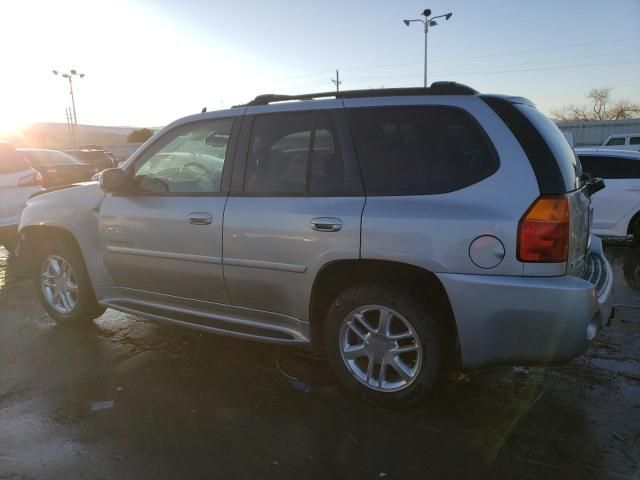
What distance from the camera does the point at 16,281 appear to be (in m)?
6.62

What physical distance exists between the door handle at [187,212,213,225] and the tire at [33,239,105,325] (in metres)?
1.47

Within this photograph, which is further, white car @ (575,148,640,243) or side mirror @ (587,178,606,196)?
white car @ (575,148,640,243)

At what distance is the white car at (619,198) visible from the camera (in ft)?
24.8

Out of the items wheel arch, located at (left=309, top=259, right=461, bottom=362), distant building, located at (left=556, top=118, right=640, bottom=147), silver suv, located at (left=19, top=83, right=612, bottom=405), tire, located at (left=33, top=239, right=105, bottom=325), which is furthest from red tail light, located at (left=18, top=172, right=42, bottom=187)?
distant building, located at (left=556, top=118, right=640, bottom=147)

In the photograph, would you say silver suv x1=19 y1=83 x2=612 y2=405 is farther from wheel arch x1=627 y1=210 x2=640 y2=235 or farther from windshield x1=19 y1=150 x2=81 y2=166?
windshield x1=19 y1=150 x2=81 y2=166

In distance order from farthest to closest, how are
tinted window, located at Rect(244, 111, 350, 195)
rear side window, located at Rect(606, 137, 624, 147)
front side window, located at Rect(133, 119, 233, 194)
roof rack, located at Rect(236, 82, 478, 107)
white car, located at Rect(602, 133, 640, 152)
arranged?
rear side window, located at Rect(606, 137, 624, 147) < white car, located at Rect(602, 133, 640, 152) < front side window, located at Rect(133, 119, 233, 194) < tinted window, located at Rect(244, 111, 350, 195) < roof rack, located at Rect(236, 82, 478, 107)

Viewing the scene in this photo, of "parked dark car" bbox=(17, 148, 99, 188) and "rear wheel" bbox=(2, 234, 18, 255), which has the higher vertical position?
"parked dark car" bbox=(17, 148, 99, 188)

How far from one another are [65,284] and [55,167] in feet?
35.8

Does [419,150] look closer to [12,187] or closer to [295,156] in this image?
[295,156]

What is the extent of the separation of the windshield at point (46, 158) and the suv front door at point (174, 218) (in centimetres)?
1164

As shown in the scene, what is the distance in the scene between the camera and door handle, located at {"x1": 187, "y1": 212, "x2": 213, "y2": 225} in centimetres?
353

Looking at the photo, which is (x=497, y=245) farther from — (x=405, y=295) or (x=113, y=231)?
(x=113, y=231)

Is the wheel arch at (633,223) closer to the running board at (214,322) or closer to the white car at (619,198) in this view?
the white car at (619,198)

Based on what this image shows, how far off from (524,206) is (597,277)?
85 cm
